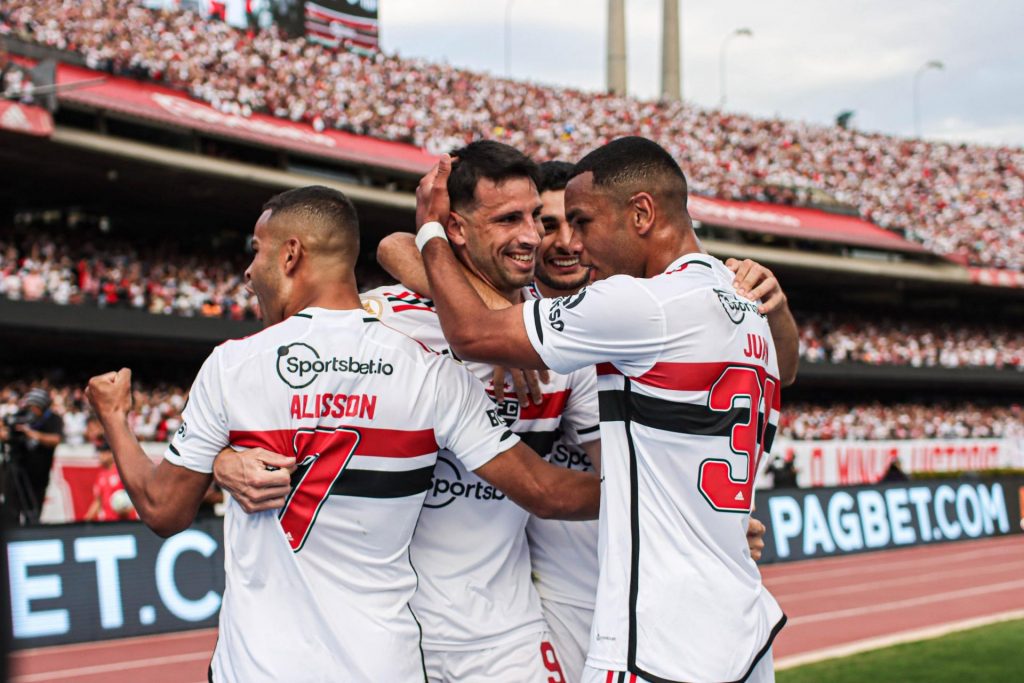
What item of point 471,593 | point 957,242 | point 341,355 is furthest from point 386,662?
point 957,242

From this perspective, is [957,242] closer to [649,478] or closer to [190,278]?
[190,278]

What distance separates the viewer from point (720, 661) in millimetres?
2734

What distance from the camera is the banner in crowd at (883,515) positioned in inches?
587

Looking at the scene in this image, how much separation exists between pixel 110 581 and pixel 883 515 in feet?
39.1

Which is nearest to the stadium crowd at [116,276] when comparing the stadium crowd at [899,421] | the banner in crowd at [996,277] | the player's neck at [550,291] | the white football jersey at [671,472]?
the stadium crowd at [899,421]

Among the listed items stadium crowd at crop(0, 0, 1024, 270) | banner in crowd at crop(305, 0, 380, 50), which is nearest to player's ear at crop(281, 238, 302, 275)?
stadium crowd at crop(0, 0, 1024, 270)

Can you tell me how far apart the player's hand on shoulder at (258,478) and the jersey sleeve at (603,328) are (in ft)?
2.51

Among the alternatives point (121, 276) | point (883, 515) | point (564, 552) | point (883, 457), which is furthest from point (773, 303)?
point (883, 457)

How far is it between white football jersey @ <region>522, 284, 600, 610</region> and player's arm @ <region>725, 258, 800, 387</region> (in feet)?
2.54

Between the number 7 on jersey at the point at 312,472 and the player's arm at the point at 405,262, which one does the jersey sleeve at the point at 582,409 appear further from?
the number 7 on jersey at the point at 312,472

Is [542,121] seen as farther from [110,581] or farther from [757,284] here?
[757,284]

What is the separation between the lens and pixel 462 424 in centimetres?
294

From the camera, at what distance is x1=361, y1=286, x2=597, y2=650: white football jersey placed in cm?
311

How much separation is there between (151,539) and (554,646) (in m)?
7.22
